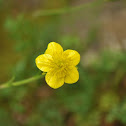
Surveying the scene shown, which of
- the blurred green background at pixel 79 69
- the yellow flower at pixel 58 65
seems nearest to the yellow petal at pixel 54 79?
the yellow flower at pixel 58 65

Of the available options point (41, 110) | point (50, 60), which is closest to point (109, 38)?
point (41, 110)

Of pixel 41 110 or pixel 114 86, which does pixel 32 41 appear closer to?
pixel 41 110

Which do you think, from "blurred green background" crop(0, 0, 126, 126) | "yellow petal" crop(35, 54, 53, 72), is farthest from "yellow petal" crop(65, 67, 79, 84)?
"blurred green background" crop(0, 0, 126, 126)

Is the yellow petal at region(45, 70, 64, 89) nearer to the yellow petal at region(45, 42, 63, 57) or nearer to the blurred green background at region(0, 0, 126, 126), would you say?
the yellow petal at region(45, 42, 63, 57)

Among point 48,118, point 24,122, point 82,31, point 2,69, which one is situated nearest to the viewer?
point 48,118

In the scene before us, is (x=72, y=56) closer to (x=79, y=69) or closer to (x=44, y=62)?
(x=44, y=62)

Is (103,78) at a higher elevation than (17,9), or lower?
lower

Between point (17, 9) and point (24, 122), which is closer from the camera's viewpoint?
point (24, 122)

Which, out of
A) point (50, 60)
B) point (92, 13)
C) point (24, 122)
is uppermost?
point (50, 60)
